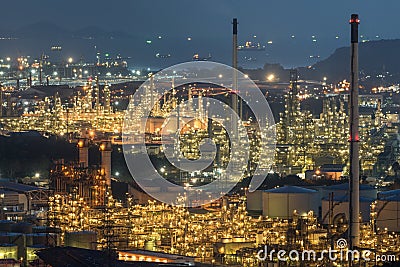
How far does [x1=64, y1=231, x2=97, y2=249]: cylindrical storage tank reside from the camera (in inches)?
556

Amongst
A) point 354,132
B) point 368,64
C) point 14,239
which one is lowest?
point 14,239

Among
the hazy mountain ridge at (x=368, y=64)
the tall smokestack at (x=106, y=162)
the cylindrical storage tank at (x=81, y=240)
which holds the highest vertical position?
the hazy mountain ridge at (x=368, y=64)

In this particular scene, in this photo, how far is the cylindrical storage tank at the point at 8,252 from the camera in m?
13.3

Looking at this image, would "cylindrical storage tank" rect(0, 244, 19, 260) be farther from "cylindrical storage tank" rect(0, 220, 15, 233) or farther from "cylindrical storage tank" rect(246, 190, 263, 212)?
"cylindrical storage tank" rect(246, 190, 263, 212)

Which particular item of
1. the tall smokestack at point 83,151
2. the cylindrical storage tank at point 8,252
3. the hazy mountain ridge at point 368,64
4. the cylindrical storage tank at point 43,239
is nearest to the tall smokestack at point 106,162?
the tall smokestack at point 83,151

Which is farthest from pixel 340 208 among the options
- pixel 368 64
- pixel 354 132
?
pixel 368 64

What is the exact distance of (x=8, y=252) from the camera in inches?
527

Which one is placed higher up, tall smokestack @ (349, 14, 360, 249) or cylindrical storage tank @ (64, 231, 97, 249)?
tall smokestack @ (349, 14, 360, 249)

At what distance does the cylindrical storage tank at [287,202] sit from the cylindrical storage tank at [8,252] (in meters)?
5.25

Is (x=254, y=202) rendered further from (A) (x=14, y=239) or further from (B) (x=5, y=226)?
(A) (x=14, y=239)

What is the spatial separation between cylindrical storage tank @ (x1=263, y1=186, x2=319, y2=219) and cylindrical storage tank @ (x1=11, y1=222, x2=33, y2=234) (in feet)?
13.2

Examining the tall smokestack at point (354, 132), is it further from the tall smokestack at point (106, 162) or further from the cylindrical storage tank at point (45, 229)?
the tall smokestack at point (106, 162)

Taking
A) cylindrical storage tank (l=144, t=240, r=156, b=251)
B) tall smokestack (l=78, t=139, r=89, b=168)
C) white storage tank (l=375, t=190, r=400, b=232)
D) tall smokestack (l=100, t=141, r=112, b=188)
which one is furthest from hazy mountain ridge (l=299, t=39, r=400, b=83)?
Answer: cylindrical storage tank (l=144, t=240, r=156, b=251)

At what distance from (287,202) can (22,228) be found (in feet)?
14.7
